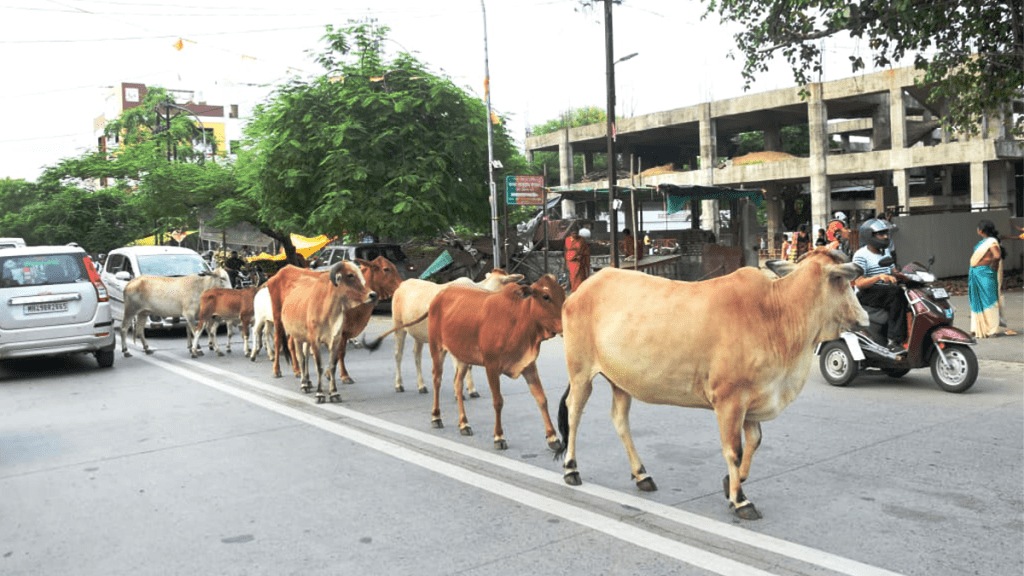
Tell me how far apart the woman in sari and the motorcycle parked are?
10.8 ft

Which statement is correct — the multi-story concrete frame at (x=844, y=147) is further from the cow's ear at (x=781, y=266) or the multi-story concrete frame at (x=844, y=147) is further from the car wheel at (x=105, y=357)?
the cow's ear at (x=781, y=266)

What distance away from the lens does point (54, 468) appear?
7.04 metres

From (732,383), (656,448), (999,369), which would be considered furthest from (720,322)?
(999,369)

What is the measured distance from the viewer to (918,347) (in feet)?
30.3

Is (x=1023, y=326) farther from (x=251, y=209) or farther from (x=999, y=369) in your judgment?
(x=251, y=209)

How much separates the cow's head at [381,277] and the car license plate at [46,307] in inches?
198

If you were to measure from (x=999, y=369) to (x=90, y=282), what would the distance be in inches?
512

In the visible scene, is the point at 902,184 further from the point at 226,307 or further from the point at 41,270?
the point at 41,270

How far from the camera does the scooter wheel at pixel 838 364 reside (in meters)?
9.75

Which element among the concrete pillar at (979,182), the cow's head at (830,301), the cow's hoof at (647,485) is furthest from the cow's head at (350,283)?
the concrete pillar at (979,182)

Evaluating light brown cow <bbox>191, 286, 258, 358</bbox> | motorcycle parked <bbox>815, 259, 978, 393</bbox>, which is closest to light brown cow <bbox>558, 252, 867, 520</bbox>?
motorcycle parked <bbox>815, 259, 978, 393</bbox>

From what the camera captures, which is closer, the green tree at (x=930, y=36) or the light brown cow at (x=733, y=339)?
the light brown cow at (x=733, y=339)

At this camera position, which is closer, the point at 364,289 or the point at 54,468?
the point at 54,468

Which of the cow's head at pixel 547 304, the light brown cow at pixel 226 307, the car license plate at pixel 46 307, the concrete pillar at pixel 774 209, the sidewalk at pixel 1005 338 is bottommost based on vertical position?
the sidewalk at pixel 1005 338
